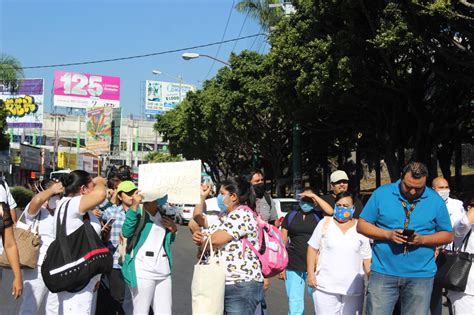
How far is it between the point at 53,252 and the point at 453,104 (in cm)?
1906

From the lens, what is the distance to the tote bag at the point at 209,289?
4957mm

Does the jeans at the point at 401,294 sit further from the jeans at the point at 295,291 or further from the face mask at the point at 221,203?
the jeans at the point at 295,291

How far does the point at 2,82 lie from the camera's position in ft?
133

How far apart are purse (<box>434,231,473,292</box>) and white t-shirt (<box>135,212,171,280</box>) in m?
2.46

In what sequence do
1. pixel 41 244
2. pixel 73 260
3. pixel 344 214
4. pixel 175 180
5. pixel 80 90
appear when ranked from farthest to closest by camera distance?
pixel 80 90 → pixel 41 244 → pixel 344 214 → pixel 175 180 → pixel 73 260

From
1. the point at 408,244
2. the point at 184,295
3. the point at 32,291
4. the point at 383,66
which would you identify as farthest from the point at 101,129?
the point at 408,244

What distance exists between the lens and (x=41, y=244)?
6.25 m

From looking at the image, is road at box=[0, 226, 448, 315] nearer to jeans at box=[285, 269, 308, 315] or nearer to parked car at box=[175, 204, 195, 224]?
jeans at box=[285, 269, 308, 315]

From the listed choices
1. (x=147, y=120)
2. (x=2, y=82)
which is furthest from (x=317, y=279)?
(x=147, y=120)

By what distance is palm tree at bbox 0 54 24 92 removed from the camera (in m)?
39.7

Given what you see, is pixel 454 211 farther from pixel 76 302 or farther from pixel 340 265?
pixel 76 302

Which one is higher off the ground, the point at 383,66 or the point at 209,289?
the point at 383,66

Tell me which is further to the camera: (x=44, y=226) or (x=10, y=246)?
(x=44, y=226)

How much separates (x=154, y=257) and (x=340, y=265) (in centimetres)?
167
